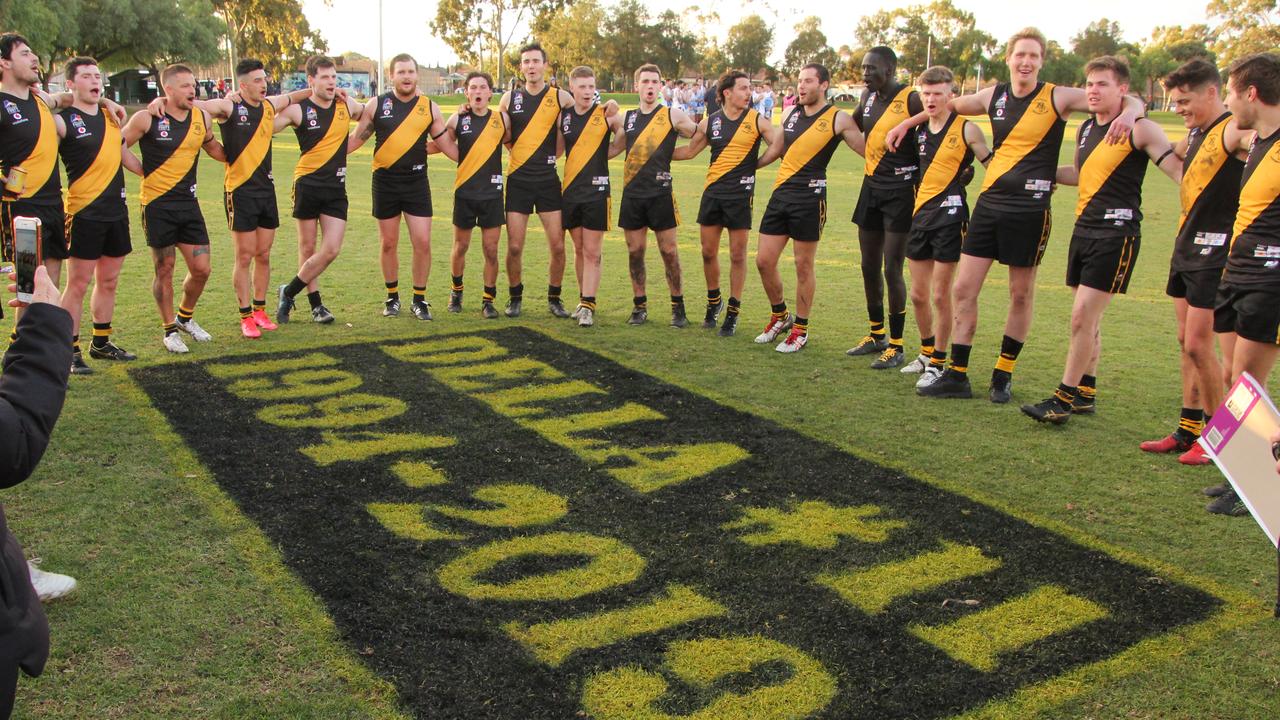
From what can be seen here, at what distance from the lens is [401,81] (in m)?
8.72

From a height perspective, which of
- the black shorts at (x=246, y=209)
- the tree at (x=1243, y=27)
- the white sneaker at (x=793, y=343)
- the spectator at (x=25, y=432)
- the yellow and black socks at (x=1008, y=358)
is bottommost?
the white sneaker at (x=793, y=343)

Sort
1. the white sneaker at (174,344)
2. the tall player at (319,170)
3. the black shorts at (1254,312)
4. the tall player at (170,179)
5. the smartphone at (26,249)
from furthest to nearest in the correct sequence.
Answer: the tall player at (319,170) < the white sneaker at (174,344) < the tall player at (170,179) < the black shorts at (1254,312) < the smartphone at (26,249)

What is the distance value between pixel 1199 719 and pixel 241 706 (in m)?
3.17

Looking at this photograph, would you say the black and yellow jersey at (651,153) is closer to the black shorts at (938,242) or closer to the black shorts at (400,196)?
the black shorts at (400,196)

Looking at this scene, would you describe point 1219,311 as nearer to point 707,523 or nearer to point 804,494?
point 804,494

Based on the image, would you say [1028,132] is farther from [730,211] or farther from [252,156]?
[252,156]

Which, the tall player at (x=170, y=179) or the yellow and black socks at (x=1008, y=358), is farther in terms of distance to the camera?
the tall player at (x=170, y=179)

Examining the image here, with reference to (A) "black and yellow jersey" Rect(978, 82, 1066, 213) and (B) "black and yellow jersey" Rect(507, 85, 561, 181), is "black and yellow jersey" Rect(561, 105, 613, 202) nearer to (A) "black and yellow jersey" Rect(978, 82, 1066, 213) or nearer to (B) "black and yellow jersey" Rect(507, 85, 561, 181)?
(B) "black and yellow jersey" Rect(507, 85, 561, 181)

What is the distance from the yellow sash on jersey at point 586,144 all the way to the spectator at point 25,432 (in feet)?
Result: 22.0

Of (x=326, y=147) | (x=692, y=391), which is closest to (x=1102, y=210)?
(x=692, y=391)

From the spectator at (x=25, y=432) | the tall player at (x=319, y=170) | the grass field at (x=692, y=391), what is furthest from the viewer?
the tall player at (x=319, y=170)

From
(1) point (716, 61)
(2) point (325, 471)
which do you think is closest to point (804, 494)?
(2) point (325, 471)

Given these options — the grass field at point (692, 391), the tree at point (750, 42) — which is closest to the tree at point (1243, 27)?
the tree at point (750, 42)

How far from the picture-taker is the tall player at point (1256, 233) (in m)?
4.82
